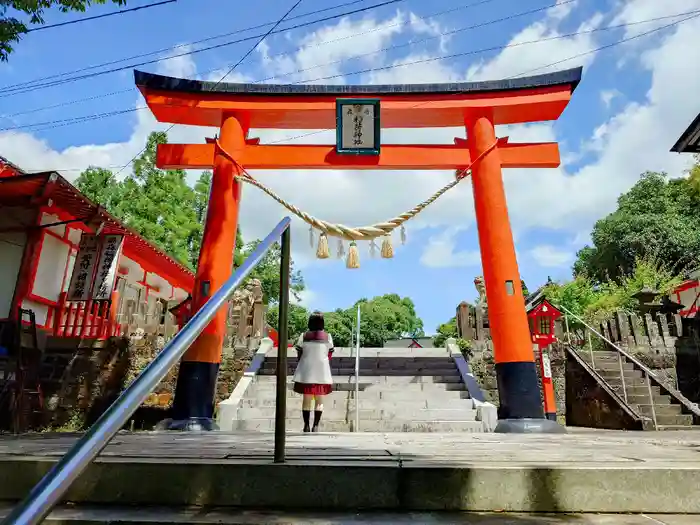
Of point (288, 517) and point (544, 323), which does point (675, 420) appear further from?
point (288, 517)

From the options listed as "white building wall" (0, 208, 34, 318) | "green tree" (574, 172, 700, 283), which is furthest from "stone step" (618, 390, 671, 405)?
"green tree" (574, 172, 700, 283)

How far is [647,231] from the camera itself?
1045 inches

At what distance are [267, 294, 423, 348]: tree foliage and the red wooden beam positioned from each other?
2632cm

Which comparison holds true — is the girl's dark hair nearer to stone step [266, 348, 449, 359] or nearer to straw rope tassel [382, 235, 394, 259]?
straw rope tassel [382, 235, 394, 259]

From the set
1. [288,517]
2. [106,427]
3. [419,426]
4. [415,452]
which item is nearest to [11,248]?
[419,426]

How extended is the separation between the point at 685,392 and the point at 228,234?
Result: 12.2m

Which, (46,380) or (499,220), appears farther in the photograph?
(46,380)

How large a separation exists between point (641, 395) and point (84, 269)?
11.7 m

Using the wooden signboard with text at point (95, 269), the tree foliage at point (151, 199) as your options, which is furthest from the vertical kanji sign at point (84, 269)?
the tree foliage at point (151, 199)

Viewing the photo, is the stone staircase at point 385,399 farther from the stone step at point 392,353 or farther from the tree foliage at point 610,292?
the tree foliage at point 610,292

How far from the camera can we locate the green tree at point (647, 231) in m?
25.7

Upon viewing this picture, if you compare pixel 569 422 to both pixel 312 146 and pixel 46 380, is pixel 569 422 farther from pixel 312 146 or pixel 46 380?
pixel 46 380

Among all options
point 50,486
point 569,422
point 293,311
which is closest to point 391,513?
point 50,486

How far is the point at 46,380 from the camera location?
9.27 metres
